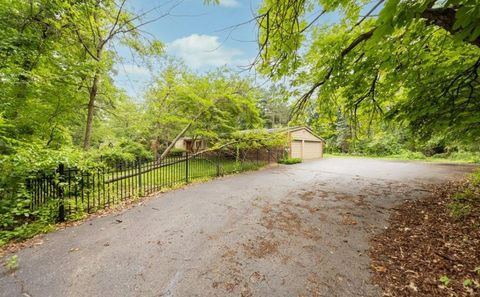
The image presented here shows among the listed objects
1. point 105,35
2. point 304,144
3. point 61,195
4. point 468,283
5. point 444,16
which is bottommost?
point 468,283

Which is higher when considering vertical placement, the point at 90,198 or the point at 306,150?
the point at 306,150

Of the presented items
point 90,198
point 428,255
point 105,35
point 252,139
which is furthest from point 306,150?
point 90,198

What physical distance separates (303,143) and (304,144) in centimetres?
26

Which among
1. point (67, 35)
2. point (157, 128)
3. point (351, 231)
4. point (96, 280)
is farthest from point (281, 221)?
point (157, 128)

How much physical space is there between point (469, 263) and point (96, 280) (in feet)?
16.6

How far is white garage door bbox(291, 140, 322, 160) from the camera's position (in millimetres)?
17989

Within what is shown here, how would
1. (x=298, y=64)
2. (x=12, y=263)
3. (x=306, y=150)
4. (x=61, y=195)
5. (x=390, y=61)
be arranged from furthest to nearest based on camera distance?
(x=306, y=150) → (x=61, y=195) → (x=298, y=64) → (x=390, y=61) → (x=12, y=263)

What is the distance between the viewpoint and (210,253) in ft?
10.7

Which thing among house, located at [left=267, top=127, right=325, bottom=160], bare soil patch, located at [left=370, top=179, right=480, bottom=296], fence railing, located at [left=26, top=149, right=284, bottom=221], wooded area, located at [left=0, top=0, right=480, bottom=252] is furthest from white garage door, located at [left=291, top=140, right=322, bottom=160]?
bare soil patch, located at [left=370, top=179, right=480, bottom=296]

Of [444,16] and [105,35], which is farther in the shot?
[105,35]

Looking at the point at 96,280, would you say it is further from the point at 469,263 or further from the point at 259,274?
the point at 469,263

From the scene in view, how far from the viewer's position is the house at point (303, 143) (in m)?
17.1

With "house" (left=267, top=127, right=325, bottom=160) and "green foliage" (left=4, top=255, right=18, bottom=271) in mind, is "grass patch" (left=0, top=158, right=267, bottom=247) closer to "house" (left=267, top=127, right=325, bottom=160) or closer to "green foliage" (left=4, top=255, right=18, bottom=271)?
"green foliage" (left=4, top=255, right=18, bottom=271)

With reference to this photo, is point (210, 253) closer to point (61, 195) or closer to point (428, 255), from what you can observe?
point (428, 255)
